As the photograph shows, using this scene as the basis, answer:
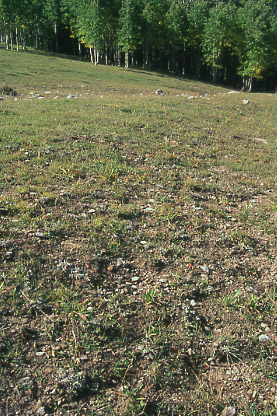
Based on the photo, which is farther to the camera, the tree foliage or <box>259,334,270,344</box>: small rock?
the tree foliage

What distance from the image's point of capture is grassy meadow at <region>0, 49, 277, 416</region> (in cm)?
418

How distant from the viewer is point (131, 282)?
5957mm

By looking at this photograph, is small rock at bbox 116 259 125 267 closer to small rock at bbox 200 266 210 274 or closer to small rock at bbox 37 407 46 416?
small rock at bbox 200 266 210 274

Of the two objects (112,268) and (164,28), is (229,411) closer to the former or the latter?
(112,268)

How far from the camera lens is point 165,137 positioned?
14.6 meters

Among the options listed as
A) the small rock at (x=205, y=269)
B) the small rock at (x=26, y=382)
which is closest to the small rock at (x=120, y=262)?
the small rock at (x=205, y=269)

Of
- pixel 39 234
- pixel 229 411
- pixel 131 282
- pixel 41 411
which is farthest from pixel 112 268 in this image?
pixel 229 411

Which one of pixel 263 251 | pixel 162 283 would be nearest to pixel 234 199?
pixel 263 251

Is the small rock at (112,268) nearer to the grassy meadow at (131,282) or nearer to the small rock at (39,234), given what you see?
the grassy meadow at (131,282)

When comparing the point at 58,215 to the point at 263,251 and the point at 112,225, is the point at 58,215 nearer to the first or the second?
the point at 112,225

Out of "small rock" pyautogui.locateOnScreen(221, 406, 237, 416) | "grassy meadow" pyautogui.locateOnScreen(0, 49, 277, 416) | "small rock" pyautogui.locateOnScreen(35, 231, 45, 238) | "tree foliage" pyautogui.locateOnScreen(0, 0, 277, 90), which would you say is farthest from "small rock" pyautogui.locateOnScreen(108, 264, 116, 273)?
"tree foliage" pyautogui.locateOnScreen(0, 0, 277, 90)

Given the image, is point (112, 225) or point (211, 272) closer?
point (211, 272)

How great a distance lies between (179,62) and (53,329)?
103784 mm

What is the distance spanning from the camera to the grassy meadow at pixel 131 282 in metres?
4.18
